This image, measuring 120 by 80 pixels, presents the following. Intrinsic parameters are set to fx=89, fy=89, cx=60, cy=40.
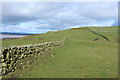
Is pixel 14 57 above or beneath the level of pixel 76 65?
above

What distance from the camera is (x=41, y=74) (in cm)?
635

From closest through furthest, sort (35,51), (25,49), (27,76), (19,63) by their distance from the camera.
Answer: (27,76) → (19,63) → (25,49) → (35,51)

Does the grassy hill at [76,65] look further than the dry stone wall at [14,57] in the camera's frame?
Yes

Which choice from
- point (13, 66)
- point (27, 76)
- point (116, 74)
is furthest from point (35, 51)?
point (116, 74)

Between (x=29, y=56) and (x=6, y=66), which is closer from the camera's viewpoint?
(x=6, y=66)

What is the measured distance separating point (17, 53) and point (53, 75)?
3.33m

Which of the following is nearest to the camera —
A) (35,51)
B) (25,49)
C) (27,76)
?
(27,76)

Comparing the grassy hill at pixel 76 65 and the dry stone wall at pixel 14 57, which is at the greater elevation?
the dry stone wall at pixel 14 57

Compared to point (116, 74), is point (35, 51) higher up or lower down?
higher up

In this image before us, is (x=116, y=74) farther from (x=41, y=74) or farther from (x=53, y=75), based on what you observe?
(x=41, y=74)

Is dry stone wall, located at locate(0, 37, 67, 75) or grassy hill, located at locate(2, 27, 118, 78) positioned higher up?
dry stone wall, located at locate(0, 37, 67, 75)

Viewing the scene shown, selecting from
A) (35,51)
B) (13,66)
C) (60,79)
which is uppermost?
(35,51)

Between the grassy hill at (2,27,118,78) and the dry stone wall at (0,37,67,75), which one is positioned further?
the grassy hill at (2,27,118,78)

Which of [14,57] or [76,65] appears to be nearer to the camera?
[14,57]
